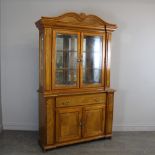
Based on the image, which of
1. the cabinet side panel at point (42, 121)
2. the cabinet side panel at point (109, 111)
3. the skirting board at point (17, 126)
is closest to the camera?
the cabinet side panel at point (42, 121)

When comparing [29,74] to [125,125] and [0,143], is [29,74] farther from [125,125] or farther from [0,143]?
[125,125]

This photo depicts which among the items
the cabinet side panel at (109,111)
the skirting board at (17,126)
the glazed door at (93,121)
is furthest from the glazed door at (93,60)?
the skirting board at (17,126)

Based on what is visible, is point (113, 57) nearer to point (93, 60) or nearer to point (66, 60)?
point (93, 60)

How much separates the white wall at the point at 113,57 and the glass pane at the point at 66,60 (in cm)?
77

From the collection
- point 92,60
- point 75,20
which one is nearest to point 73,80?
point 92,60

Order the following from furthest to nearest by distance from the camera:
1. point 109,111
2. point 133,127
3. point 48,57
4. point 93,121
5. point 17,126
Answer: point 133,127 < point 17,126 < point 109,111 < point 93,121 < point 48,57

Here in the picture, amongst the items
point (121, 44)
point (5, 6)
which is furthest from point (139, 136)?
point (5, 6)

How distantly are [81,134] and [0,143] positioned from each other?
1.30 meters

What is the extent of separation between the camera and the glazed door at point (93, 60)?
10.7 feet

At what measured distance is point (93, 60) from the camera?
3.36 m

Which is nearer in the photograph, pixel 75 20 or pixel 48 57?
pixel 48 57

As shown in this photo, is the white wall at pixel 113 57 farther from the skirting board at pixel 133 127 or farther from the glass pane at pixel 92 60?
the glass pane at pixel 92 60

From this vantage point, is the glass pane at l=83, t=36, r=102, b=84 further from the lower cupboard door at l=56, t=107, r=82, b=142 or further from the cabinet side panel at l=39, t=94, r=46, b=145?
the cabinet side panel at l=39, t=94, r=46, b=145

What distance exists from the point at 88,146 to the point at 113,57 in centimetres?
166
